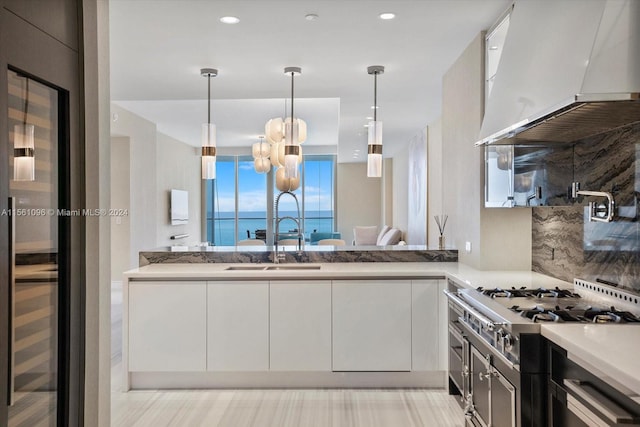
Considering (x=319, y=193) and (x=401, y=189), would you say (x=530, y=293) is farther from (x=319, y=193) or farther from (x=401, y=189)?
(x=319, y=193)

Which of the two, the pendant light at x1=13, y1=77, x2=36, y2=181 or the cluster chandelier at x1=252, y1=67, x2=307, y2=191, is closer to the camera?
the pendant light at x1=13, y1=77, x2=36, y2=181

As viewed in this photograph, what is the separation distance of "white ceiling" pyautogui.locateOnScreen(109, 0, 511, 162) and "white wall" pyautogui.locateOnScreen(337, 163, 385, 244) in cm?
676

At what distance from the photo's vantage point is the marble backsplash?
2.29 metres

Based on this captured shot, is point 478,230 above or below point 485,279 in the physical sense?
above

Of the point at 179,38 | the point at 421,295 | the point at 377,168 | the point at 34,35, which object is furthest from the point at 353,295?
the point at 34,35

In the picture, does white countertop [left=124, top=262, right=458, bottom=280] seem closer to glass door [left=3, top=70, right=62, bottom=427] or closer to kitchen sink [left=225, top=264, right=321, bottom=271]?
kitchen sink [left=225, top=264, right=321, bottom=271]

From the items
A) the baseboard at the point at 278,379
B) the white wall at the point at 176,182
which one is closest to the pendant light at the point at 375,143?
the baseboard at the point at 278,379

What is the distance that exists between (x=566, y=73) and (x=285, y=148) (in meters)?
2.79

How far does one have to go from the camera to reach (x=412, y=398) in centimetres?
358

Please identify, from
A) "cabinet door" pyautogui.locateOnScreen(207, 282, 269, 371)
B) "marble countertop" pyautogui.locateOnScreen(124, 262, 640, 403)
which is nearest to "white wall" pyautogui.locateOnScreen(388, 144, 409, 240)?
"marble countertop" pyautogui.locateOnScreen(124, 262, 640, 403)

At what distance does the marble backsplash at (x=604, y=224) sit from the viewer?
2285mm

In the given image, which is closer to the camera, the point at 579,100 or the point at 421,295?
the point at 579,100

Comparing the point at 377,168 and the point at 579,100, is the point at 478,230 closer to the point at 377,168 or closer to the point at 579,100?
the point at 377,168

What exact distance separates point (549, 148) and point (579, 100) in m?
1.20
